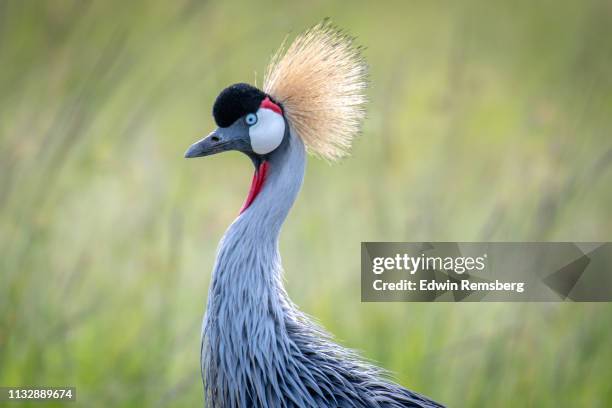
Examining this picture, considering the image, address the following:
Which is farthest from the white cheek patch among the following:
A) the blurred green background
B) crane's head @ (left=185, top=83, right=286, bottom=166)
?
the blurred green background

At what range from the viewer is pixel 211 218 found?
10.2 feet

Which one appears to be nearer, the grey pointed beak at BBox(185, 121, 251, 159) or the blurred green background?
the grey pointed beak at BBox(185, 121, 251, 159)

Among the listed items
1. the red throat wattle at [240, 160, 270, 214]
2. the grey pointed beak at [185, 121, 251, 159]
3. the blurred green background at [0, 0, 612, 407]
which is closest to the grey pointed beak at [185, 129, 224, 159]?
the grey pointed beak at [185, 121, 251, 159]

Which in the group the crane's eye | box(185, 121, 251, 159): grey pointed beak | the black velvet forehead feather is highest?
the black velvet forehead feather

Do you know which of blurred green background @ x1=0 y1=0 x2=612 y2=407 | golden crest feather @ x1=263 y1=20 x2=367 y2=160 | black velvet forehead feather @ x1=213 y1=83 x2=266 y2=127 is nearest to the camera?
black velvet forehead feather @ x1=213 y1=83 x2=266 y2=127

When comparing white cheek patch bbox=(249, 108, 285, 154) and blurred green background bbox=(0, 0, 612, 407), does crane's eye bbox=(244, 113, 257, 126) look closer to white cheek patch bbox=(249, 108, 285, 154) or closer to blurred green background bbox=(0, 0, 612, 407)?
white cheek patch bbox=(249, 108, 285, 154)

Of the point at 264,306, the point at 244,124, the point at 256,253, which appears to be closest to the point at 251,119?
the point at 244,124

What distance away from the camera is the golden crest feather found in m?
1.91

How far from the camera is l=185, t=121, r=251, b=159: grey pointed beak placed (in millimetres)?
1818

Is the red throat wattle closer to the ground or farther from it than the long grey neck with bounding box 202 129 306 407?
farther from it

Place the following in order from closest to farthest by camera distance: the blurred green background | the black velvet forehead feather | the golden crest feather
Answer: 1. the black velvet forehead feather
2. the golden crest feather
3. the blurred green background

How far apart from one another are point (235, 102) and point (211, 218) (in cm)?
135

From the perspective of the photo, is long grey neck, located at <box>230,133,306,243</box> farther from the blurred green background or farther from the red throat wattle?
the blurred green background

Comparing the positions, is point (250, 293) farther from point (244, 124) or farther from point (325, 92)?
point (325, 92)
